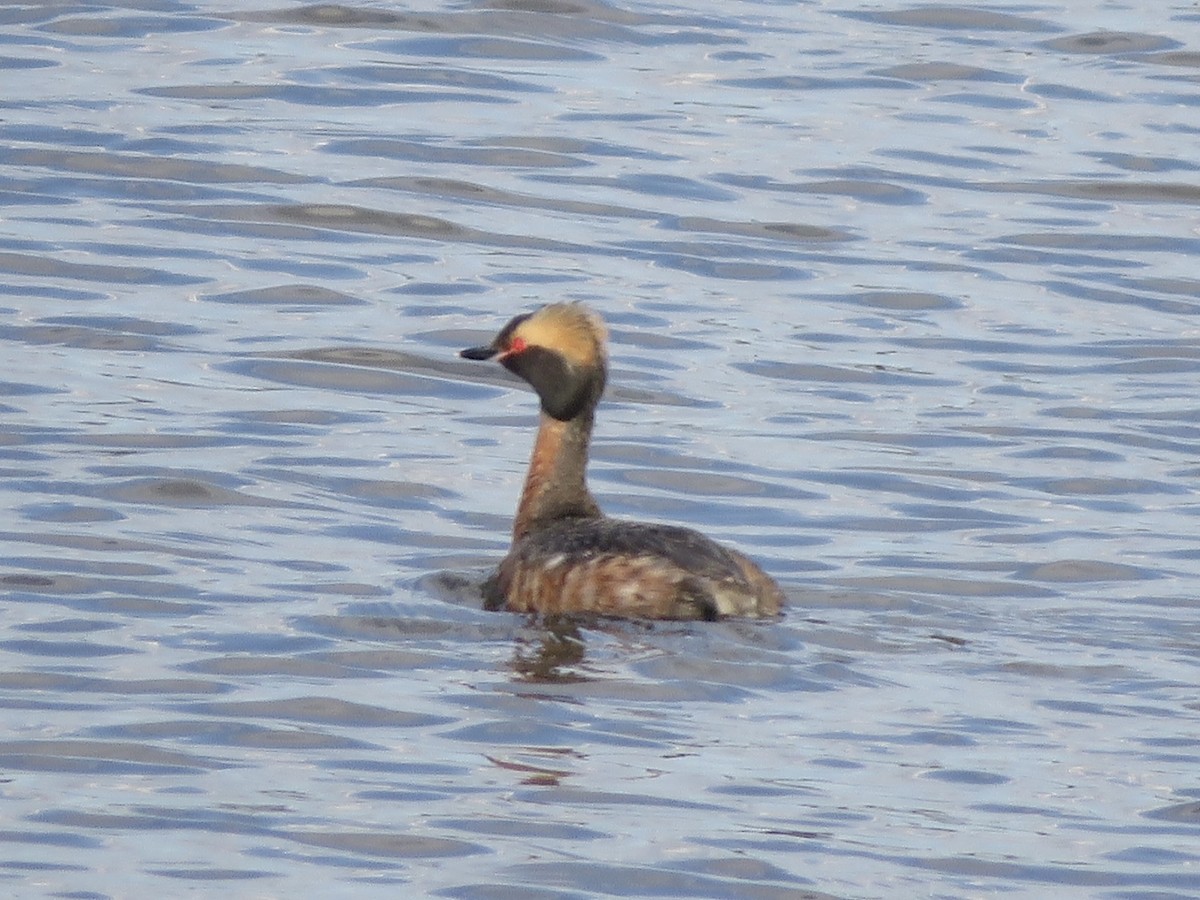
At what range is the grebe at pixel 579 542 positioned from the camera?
9.63 metres

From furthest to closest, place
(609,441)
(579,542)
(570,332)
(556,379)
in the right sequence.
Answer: (609,441), (556,379), (570,332), (579,542)

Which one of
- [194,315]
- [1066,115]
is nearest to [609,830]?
[194,315]

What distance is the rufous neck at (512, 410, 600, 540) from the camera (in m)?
10.9

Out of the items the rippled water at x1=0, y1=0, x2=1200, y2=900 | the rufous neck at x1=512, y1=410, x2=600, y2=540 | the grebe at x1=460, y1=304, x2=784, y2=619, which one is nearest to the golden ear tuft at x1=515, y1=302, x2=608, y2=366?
the grebe at x1=460, y1=304, x2=784, y2=619

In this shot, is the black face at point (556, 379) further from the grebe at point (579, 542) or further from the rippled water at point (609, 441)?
the rippled water at point (609, 441)

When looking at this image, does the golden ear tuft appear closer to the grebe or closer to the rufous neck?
the grebe

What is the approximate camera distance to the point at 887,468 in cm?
1229

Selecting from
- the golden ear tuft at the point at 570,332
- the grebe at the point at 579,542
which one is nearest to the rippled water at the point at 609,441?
the grebe at the point at 579,542

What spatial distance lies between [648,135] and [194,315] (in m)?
5.31

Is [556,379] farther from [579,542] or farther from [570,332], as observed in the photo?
[579,542]

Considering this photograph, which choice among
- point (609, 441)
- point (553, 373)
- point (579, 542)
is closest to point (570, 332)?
point (553, 373)

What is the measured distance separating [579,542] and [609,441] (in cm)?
278

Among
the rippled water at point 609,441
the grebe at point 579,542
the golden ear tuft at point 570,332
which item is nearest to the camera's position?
the rippled water at point 609,441

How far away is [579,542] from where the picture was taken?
33.0 feet
